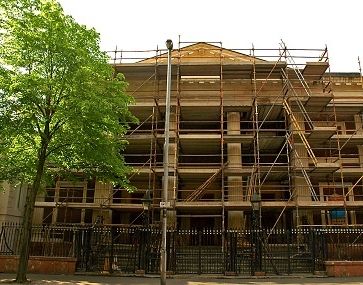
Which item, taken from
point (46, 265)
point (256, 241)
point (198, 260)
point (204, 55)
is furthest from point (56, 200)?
point (204, 55)

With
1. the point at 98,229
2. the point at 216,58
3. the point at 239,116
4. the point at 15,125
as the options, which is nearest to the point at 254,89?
the point at 239,116

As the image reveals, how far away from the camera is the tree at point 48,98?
1454 cm

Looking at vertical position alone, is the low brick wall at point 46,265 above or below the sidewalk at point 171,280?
above

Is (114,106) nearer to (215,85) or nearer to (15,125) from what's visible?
(15,125)

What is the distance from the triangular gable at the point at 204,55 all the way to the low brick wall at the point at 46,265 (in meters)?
15.4

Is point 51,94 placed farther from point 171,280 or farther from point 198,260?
point 198,260

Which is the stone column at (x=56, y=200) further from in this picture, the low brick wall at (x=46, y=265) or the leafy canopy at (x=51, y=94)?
the leafy canopy at (x=51, y=94)

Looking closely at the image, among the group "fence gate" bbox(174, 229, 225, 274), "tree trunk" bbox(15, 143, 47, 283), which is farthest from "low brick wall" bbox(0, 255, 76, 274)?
"fence gate" bbox(174, 229, 225, 274)

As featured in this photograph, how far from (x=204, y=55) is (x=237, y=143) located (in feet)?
25.7

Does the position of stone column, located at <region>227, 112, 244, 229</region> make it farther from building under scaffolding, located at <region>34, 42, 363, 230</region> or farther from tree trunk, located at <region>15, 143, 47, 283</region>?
tree trunk, located at <region>15, 143, 47, 283</region>

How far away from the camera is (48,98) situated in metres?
15.0

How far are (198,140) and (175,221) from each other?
221 inches

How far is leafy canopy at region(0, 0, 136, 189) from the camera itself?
14.6 meters

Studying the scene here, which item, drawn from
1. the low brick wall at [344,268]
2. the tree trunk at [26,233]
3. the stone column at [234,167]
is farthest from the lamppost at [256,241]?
the tree trunk at [26,233]
